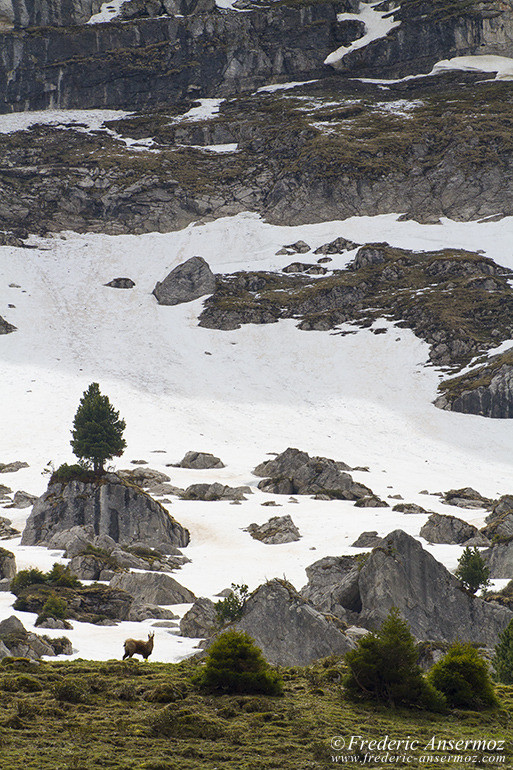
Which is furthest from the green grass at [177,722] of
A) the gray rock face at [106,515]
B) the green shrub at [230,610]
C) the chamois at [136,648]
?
the gray rock face at [106,515]

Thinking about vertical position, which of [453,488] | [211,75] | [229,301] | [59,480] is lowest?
[453,488]

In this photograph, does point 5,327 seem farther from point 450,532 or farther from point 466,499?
point 450,532

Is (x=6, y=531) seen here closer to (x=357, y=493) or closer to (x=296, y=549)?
(x=296, y=549)

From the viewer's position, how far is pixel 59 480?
150ft

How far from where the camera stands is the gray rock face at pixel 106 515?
1704 inches

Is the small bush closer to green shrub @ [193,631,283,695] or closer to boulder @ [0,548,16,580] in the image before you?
green shrub @ [193,631,283,695]

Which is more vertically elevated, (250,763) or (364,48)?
(364,48)

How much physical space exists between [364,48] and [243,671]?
207859mm

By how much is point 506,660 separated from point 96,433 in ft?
112

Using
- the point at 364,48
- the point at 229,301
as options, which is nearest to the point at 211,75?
the point at 364,48

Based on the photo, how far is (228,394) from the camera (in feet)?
279

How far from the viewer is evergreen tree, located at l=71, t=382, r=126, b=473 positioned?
1879 inches

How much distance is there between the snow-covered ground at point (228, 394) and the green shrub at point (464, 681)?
34.4ft

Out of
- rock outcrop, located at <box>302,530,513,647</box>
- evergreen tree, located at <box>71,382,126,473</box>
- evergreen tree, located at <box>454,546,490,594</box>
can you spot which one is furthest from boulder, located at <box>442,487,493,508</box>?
evergreen tree, located at <box>71,382,126,473</box>
